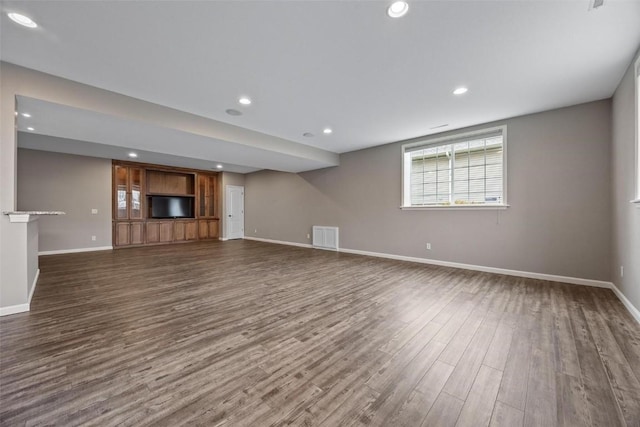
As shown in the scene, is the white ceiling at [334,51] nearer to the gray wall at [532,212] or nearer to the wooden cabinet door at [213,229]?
the gray wall at [532,212]

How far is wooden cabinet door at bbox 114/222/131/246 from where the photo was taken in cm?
729

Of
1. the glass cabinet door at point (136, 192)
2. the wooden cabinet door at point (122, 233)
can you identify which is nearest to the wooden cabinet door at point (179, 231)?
the glass cabinet door at point (136, 192)

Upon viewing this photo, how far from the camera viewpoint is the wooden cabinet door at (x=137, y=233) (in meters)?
7.61

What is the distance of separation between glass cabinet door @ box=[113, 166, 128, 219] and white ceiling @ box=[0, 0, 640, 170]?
4277 mm

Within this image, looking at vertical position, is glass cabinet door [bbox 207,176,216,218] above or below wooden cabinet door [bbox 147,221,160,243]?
above

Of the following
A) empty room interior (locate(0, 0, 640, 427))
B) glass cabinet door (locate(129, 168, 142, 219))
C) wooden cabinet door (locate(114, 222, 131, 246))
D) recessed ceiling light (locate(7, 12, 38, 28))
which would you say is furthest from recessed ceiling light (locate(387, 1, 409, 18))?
wooden cabinet door (locate(114, 222, 131, 246))

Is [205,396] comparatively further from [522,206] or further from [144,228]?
[144,228]

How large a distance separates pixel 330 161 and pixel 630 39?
4.87 meters

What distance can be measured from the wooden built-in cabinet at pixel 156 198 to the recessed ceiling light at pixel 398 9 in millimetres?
8383

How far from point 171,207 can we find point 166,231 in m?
0.84

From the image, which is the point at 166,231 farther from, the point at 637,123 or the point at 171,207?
the point at 637,123

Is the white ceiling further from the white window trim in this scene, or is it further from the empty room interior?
the white window trim

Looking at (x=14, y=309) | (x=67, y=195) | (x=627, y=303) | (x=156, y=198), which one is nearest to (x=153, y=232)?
(x=156, y=198)

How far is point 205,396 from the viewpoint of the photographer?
1.45 metres
